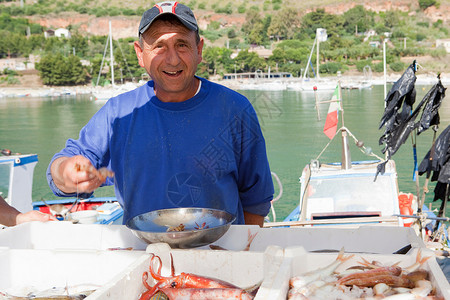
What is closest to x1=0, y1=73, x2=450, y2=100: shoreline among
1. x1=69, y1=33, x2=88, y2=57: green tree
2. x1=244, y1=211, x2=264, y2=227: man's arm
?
x1=69, y1=33, x2=88, y2=57: green tree

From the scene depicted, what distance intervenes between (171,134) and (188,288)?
0.74 metres

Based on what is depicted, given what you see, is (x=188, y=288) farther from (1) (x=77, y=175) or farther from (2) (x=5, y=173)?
(2) (x=5, y=173)

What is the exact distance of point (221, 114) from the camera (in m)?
2.14

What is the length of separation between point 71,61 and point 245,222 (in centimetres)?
8602

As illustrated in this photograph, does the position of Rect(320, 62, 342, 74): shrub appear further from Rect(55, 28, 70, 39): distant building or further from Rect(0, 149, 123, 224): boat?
Rect(0, 149, 123, 224): boat

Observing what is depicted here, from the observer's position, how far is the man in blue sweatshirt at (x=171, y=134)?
6.68 ft

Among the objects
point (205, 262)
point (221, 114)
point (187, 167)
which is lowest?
point (205, 262)

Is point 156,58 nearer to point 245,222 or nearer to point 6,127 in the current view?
point 245,222

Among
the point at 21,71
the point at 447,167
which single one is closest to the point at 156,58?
the point at 447,167

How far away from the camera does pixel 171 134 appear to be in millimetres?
2078

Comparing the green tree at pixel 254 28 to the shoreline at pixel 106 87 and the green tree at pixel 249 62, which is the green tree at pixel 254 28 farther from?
the shoreline at pixel 106 87

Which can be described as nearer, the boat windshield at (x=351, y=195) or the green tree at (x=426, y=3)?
the boat windshield at (x=351, y=195)

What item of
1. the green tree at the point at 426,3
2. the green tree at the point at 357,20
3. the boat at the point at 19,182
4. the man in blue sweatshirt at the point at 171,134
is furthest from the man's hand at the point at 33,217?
the green tree at the point at 426,3

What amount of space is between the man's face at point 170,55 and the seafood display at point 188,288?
2.47 ft
